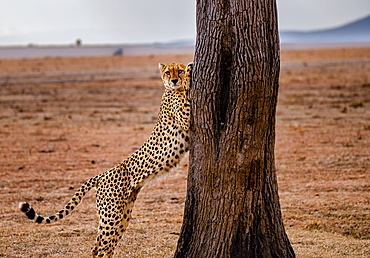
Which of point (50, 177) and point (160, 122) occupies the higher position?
point (160, 122)

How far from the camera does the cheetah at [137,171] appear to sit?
444 cm

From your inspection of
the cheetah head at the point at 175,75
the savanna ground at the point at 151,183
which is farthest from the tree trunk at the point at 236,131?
the savanna ground at the point at 151,183

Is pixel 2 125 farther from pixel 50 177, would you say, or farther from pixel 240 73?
pixel 240 73

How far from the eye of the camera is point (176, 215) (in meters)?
6.23

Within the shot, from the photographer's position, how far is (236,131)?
3857mm

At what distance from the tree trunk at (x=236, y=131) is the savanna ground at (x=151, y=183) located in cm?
94

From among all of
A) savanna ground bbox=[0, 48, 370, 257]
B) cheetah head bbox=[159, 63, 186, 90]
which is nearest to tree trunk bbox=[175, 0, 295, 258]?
cheetah head bbox=[159, 63, 186, 90]

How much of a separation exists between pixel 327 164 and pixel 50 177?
483 centimetres

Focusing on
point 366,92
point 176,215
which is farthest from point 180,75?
point 366,92

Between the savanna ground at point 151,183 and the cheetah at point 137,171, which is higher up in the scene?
the cheetah at point 137,171

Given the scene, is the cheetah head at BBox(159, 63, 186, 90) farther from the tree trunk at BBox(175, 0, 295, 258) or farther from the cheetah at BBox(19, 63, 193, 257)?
the tree trunk at BBox(175, 0, 295, 258)

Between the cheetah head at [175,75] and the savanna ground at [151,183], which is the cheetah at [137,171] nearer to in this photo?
the cheetah head at [175,75]

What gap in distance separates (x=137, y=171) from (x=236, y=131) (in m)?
1.22

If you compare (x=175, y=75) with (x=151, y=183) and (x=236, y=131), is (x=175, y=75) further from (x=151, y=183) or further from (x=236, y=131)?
(x=236, y=131)
